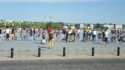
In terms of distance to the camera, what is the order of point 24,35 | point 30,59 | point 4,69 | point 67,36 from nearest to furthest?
point 4,69
point 30,59
point 67,36
point 24,35

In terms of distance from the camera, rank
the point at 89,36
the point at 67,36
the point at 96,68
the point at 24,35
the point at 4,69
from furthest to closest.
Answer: the point at 24,35 < the point at 89,36 < the point at 67,36 < the point at 96,68 < the point at 4,69

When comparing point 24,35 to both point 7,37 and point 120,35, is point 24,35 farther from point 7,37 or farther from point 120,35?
point 120,35

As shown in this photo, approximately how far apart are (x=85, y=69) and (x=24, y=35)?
2768 cm

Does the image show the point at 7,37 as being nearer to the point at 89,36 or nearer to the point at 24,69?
the point at 89,36

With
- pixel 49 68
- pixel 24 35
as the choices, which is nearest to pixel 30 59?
pixel 49 68

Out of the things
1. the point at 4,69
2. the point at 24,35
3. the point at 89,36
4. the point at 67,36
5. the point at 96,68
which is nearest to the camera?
the point at 4,69

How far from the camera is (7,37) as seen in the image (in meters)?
38.6

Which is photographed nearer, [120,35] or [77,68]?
[77,68]

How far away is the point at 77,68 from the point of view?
17000 millimetres

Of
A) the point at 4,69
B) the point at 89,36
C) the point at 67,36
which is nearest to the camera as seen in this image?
the point at 4,69

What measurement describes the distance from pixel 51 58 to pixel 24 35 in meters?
21.9

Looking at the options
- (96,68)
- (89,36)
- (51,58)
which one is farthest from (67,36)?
(96,68)

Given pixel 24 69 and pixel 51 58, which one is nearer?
pixel 24 69

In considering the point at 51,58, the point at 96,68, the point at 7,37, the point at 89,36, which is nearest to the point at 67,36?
the point at 89,36
